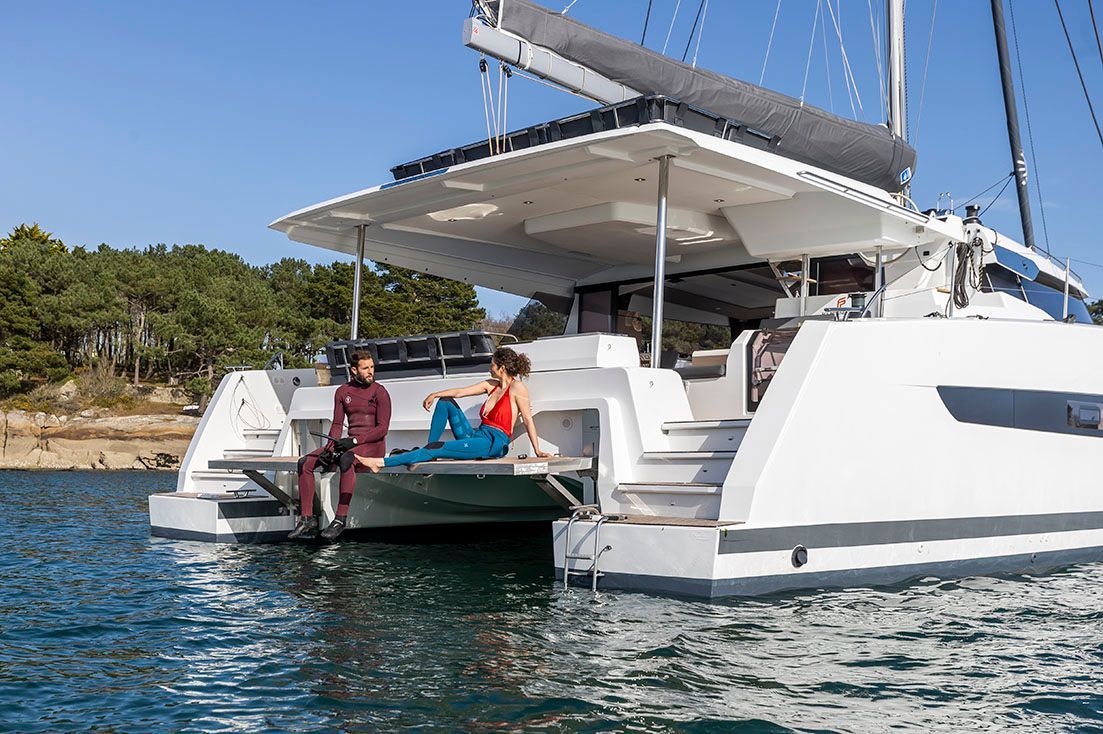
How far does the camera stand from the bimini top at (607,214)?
7352 mm

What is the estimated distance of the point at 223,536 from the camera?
8094 millimetres

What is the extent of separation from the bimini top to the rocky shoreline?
71.3 ft

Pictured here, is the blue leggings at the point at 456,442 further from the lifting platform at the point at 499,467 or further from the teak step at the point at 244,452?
the teak step at the point at 244,452

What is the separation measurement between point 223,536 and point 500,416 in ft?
9.17

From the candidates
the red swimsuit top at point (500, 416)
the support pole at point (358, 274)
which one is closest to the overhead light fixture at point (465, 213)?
the support pole at point (358, 274)

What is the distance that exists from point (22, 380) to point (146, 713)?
36905 millimetres

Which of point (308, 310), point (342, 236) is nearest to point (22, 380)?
point (308, 310)

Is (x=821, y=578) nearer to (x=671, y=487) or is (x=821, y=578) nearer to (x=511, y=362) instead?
(x=671, y=487)

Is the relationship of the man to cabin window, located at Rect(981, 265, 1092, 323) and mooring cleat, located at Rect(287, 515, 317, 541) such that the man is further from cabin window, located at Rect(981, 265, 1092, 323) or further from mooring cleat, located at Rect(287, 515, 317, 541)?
cabin window, located at Rect(981, 265, 1092, 323)

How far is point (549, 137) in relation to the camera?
743 centimetres

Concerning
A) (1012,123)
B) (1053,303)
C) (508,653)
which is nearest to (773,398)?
(508,653)

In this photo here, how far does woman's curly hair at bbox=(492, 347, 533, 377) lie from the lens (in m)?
7.03

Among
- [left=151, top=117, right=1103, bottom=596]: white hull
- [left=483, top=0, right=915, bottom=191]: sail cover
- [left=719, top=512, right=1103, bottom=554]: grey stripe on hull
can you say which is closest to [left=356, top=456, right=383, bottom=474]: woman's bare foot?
[left=151, top=117, right=1103, bottom=596]: white hull

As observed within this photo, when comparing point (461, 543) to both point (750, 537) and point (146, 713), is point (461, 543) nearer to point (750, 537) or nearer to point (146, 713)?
point (750, 537)
